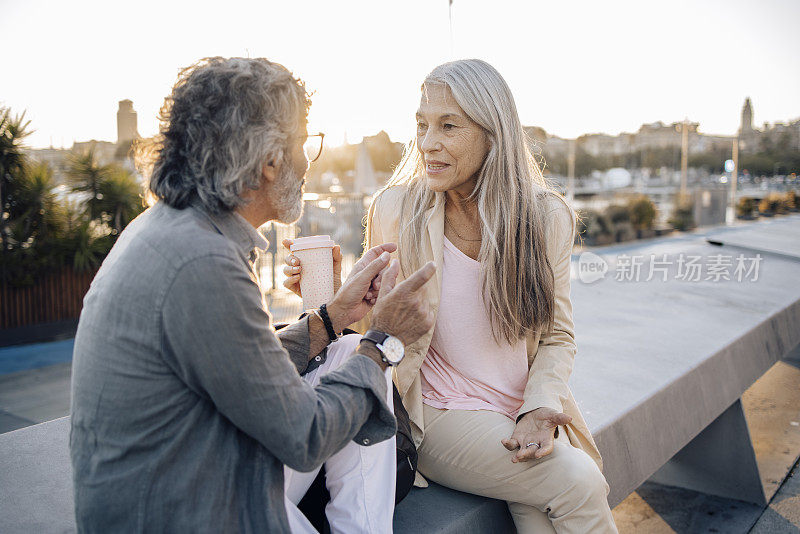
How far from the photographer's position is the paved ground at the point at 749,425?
159 inches

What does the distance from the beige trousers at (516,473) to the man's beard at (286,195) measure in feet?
3.21

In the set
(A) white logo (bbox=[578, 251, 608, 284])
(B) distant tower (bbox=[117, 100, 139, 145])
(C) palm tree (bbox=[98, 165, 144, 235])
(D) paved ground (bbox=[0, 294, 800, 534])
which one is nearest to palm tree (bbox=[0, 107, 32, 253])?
(C) palm tree (bbox=[98, 165, 144, 235])

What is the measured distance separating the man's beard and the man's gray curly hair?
0.27 ft

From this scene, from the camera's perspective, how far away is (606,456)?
2682 mm

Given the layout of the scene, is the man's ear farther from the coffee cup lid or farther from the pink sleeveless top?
the pink sleeveless top

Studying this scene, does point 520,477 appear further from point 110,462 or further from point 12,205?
point 12,205

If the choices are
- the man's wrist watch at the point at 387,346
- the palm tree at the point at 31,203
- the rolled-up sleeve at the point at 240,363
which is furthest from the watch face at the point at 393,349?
the palm tree at the point at 31,203

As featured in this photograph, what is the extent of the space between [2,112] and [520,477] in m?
8.11

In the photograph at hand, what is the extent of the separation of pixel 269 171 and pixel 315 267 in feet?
2.26

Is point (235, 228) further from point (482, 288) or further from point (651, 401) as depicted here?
point (651, 401)

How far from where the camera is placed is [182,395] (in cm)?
124

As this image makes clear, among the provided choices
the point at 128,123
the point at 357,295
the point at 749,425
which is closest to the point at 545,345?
the point at 357,295

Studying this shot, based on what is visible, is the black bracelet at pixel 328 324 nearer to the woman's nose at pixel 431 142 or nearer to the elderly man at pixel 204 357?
the elderly man at pixel 204 357

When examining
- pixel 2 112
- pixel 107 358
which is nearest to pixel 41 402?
pixel 2 112
